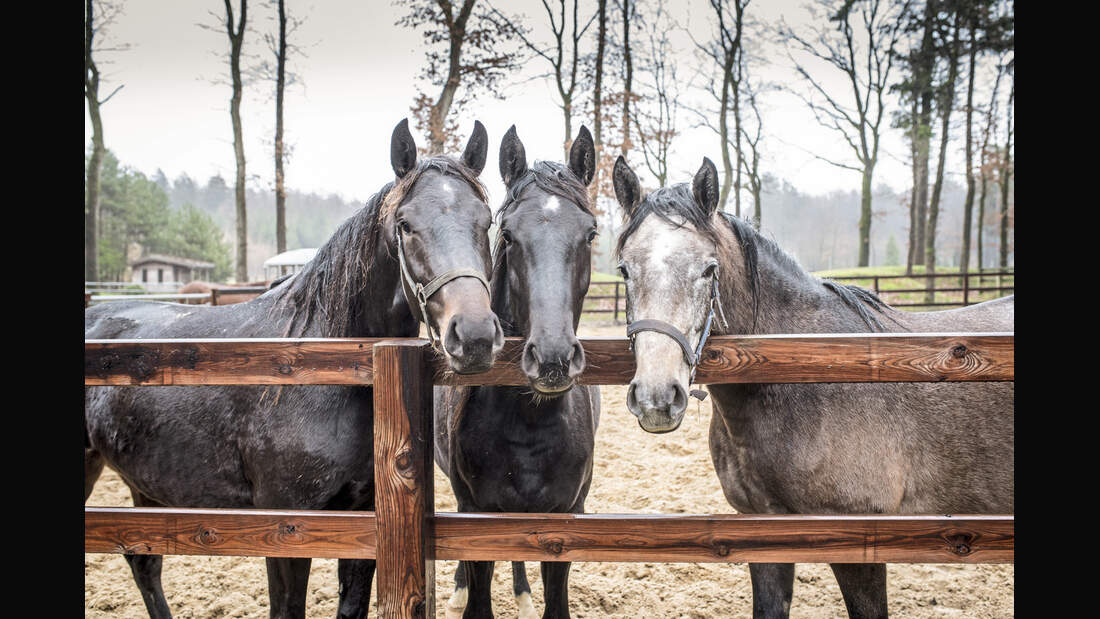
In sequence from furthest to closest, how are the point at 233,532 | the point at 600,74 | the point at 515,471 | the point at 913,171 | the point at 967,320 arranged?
the point at 913,171 → the point at 600,74 → the point at 967,320 → the point at 515,471 → the point at 233,532

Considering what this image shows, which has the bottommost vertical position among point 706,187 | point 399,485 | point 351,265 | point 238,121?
point 399,485

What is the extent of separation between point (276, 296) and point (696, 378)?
206 centimetres

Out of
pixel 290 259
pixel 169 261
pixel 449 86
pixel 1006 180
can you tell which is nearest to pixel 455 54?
pixel 449 86

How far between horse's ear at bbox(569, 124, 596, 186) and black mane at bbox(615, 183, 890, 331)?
421 mm

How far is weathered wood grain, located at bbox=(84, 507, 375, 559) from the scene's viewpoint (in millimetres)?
1884

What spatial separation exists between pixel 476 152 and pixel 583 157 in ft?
1.58

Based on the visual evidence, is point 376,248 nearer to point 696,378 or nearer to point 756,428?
point 696,378

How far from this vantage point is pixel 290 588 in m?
2.41

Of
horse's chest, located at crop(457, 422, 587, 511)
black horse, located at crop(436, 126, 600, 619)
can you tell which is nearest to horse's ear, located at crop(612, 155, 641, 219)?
black horse, located at crop(436, 126, 600, 619)

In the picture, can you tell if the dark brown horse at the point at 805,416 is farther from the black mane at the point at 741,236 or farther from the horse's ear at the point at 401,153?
the horse's ear at the point at 401,153

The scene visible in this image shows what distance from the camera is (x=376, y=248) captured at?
2.50m

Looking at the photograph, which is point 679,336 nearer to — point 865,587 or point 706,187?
point 706,187

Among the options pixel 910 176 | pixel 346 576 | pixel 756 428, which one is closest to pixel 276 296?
pixel 346 576

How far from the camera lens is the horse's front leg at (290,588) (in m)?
2.41
